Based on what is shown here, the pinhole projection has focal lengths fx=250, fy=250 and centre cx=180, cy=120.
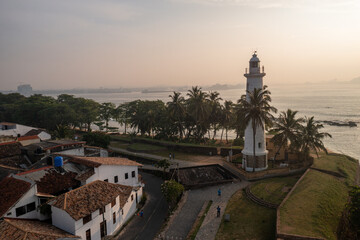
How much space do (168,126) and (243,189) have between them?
2997 centimetres

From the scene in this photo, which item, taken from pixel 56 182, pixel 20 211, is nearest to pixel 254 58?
pixel 56 182

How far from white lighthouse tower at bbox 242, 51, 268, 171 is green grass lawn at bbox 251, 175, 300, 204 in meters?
2.94

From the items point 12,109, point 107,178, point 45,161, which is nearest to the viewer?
point 107,178

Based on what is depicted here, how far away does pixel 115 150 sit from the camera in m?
51.7

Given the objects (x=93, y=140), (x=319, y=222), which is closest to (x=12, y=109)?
(x=93, y=140)

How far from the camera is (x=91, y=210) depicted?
21406mm

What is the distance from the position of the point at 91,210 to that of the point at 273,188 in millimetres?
19854

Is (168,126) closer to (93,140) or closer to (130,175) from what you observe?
(93,140)

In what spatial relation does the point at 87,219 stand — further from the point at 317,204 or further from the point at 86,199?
the point at 317,204

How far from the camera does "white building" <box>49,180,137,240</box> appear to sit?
67.9 ft

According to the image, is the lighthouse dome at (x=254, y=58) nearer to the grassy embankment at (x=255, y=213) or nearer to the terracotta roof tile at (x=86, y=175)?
the grassy embankment at (x=255, y=213)

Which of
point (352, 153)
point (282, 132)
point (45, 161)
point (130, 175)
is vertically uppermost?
point (282, 132)

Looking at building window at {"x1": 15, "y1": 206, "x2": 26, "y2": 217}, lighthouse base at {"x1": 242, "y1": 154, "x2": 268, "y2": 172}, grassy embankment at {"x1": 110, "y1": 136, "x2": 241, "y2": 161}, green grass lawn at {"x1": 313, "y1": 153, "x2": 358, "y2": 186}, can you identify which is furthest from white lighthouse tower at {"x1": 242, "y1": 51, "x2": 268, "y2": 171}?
building window at {"x1": 15, "y1": 206, "x2": 26, "y2": 217}

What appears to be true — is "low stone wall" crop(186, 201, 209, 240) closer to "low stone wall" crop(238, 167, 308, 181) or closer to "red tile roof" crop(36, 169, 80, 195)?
"low stone wall" crop(238, 167, 308, 181)
